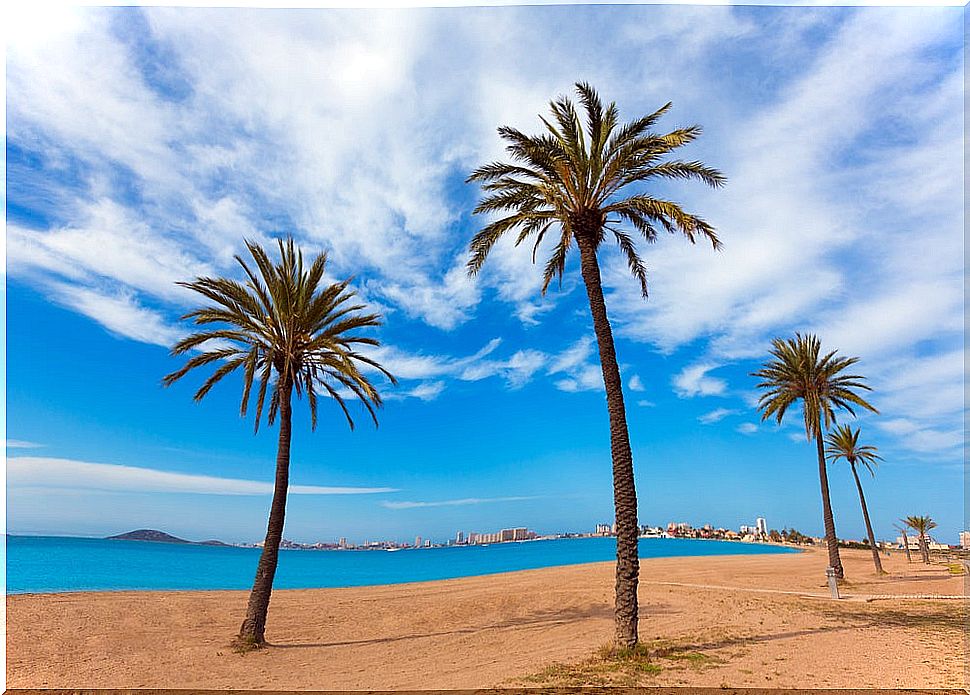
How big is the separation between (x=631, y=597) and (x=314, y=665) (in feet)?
23.9

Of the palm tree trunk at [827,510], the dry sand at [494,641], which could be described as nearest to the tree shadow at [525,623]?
the dry sand at [494,641]

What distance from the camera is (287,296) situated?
15898mm

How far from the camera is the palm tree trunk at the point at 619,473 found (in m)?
12.0

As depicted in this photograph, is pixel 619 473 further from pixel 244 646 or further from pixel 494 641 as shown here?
pixel 244 646

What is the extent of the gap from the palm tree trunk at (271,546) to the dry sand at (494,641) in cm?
56

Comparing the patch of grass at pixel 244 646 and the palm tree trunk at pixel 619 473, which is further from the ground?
the palm tree trunk at pixel 619 473

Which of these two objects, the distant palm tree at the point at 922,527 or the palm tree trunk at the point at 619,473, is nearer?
the palm tree trunk at the point at 619,473

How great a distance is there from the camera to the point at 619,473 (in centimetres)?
1282

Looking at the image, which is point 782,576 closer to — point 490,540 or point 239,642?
point 239,642

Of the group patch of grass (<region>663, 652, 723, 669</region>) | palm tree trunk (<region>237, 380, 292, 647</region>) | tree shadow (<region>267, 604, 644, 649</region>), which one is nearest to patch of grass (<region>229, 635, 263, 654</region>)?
palm tree trunk (<region>237, 380, 292, 647</region>)

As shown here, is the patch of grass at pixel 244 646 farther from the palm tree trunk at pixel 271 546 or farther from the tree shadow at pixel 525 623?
the tree shadow at pixel 525 623

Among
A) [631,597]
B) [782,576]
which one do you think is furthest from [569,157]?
[782,576]

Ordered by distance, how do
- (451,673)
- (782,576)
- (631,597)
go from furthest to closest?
(782,576), (631,597), (451,673)

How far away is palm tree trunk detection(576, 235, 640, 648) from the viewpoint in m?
12.0
